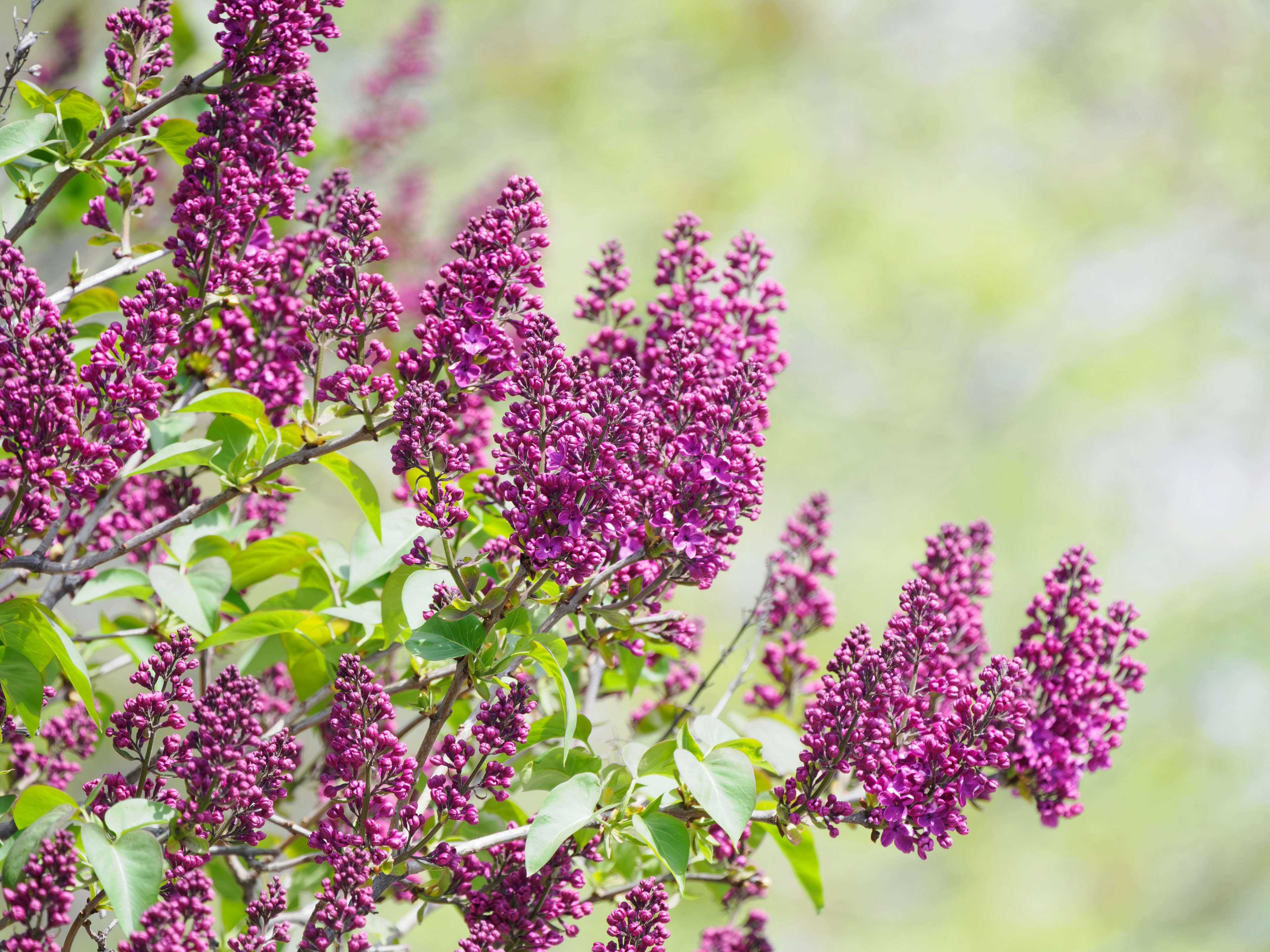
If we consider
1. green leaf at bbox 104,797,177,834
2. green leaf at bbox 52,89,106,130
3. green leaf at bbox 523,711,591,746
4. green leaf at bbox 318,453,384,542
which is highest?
green leaf at bbox 52,89,106,130

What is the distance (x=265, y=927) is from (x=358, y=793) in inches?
3.4

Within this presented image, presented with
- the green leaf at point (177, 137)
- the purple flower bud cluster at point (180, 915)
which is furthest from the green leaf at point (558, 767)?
the green leaf at point (177, 137)

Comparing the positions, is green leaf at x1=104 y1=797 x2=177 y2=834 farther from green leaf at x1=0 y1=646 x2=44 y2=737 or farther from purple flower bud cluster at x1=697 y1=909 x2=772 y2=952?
purple flower bud cluster at x1=697 y1=909 x2=772 y2=952

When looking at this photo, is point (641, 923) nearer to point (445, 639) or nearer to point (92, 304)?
point (445, 639)

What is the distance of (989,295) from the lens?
4.18 metres

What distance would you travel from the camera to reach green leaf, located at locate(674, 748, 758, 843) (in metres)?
0.65

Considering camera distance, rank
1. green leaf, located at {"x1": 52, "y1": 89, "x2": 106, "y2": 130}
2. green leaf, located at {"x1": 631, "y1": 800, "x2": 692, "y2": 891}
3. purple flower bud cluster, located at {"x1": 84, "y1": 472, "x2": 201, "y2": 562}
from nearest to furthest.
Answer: green leaf, located at {"x1": 631, "y1": 800, "x2": 692, "y2": 891} < green leaf, located at {"x1": 52, "y1": 89, "x2": 106, "y2": 130} < purple flower bud cluster, located at {"x1": 84, "y1": 472, "x2": 201, "y2": 562}

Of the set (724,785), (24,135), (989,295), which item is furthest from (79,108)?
(989,295)

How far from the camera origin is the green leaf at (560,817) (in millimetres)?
618

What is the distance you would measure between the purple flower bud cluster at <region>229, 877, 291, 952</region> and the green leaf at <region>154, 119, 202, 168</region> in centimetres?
51

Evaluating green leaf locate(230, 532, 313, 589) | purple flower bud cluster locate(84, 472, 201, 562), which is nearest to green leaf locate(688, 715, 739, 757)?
green leaf locate(230, 532, 313, 589)

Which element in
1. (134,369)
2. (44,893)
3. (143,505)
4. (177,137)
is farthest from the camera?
(143,505)

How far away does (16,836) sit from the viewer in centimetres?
63

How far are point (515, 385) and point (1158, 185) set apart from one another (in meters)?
4.54
